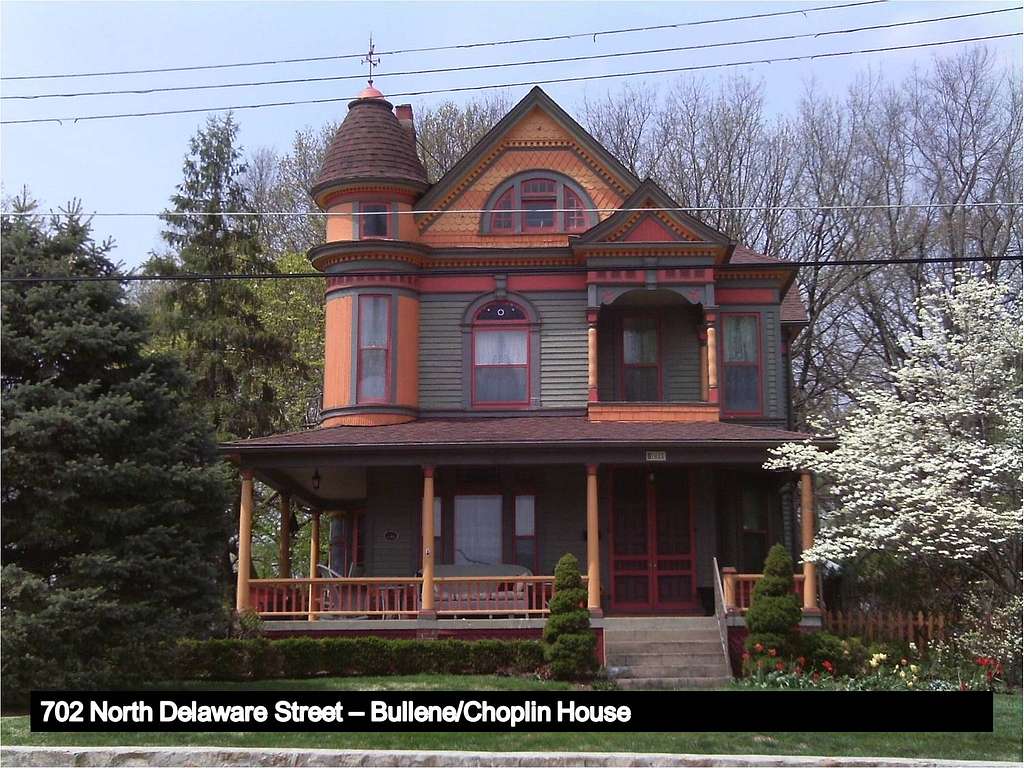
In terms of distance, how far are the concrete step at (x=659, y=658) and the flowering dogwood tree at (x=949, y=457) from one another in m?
2.36

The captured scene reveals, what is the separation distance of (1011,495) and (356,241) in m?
13.0

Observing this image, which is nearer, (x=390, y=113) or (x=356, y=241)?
(x=356, y=241)

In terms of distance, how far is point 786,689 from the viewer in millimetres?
17031

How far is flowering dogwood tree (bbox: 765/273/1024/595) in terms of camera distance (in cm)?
1562

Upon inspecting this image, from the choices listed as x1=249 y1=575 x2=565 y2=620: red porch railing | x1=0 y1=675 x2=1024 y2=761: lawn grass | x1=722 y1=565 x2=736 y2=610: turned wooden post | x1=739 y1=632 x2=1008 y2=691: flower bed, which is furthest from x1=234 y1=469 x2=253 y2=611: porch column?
x1=739 y1=632 x2=1008 y2=691: flower bed

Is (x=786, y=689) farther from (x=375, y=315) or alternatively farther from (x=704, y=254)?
(x=375, y=315)

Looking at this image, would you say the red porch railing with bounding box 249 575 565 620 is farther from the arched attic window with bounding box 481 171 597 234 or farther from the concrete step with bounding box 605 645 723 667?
the arched attic window with bounding box 481 171 597 234

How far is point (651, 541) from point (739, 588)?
2012mm

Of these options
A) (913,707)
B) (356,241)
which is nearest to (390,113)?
(356,241)

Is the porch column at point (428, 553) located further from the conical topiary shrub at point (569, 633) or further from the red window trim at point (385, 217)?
the red window trim at point (385, 217)

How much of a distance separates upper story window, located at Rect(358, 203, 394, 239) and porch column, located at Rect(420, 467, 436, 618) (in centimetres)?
560

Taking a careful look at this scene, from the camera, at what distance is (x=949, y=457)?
53.2 ft

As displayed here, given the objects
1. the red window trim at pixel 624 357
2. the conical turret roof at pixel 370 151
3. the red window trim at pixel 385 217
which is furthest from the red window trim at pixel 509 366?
the conical turret roof at pixel 370 151

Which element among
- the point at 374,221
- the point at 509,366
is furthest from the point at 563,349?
the point at 374,221
